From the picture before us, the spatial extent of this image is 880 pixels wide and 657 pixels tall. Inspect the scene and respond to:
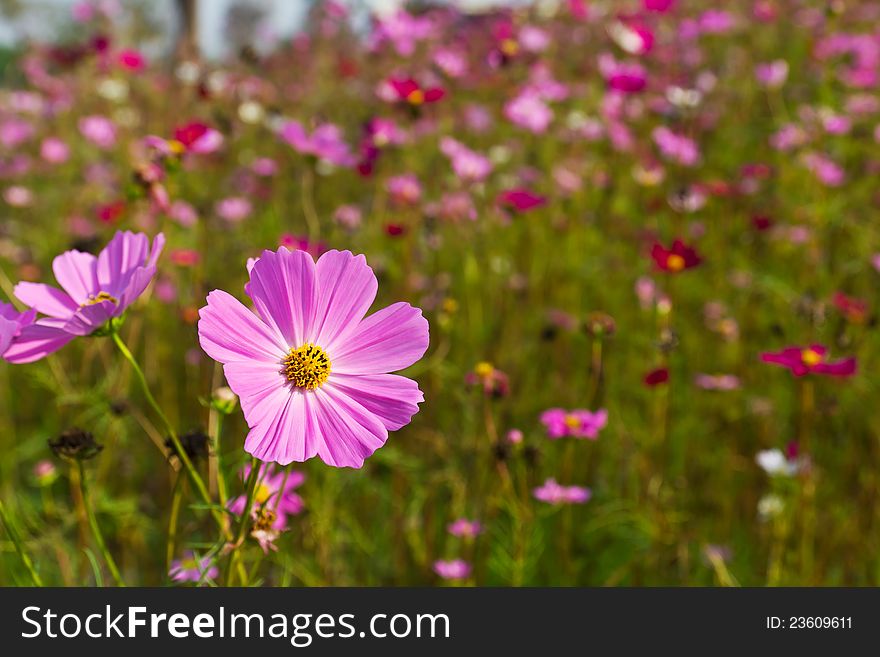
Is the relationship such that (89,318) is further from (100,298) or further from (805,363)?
(805,363)

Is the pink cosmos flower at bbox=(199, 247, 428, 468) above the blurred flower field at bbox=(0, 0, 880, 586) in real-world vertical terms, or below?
below

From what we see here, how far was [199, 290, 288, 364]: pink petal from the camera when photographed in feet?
1.63

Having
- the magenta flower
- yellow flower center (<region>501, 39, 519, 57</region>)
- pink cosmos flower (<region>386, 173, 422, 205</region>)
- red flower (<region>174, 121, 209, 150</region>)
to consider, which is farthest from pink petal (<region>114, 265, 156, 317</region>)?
yellow flower center (<region>501, 39, 519, 57</region>)

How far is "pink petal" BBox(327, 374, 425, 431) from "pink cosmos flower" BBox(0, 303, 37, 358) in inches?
8.1

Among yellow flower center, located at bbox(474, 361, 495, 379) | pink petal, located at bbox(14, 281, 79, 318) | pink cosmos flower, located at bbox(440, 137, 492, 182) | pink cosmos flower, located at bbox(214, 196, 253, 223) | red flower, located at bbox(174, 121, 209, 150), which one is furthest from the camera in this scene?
pink cosmos flower, located at bbox(214, 196, 253, 223)

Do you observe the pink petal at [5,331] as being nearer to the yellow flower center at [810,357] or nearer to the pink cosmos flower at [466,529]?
the pink cosmos flower at [466,529]

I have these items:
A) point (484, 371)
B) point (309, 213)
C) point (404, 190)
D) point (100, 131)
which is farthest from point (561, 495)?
point (100, 131)

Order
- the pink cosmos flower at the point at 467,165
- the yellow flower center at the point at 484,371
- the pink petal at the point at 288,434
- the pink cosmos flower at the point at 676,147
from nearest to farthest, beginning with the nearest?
the pink petal at the point at 288,434, the yellow flower center at the point at 484,371, the pink cosmos flower at the point at 467,165, the pink cosmos flower at the point at 676,147

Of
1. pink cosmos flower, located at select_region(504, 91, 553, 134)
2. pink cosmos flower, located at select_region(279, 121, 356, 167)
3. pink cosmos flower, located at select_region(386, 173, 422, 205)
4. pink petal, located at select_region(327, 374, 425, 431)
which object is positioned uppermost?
pink cosmos flower, located at select_region(504, 91, 553, 134)

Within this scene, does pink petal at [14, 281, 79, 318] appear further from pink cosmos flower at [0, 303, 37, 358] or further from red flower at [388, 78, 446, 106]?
red flower at [388, 78, 446, 106]

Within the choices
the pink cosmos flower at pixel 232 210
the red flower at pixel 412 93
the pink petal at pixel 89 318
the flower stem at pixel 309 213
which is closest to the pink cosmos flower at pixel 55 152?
the pink cosmos flower at pixel 232 210

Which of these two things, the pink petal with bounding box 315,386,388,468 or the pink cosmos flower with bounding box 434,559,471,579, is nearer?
the pink petal with bounding box 315,386,388,468

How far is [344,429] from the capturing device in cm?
53

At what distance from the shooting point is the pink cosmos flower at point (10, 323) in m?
0.51
